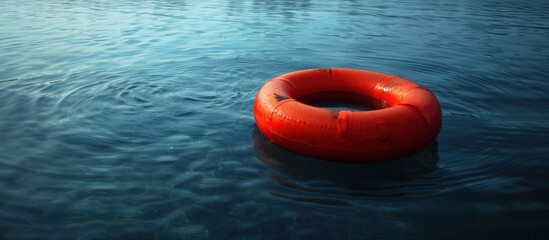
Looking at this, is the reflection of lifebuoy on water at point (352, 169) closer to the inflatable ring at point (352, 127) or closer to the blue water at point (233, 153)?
the blue water at point (233, 153)

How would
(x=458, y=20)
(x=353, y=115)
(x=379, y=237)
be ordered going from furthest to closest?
(x=458, y=20)
(x=353, y=115)
(x=379, y=237)

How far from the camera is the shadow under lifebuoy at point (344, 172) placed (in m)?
3.94

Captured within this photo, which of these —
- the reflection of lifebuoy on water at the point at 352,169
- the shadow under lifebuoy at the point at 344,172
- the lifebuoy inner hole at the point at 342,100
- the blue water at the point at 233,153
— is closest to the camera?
the blue water at the point at 233,153

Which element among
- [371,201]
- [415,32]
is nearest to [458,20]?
[415,32]

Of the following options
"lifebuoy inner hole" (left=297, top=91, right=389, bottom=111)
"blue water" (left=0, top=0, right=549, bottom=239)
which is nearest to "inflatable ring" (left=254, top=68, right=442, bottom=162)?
"blue water" (left=0, top=0, right=549, bottom=239)

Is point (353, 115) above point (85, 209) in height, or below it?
above

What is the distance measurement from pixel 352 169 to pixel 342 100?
1.81 metres

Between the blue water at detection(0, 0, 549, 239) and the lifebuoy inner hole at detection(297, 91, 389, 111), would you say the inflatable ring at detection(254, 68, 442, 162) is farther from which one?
the lifebuoy inner hole at detection(297, 91, 389, 111)

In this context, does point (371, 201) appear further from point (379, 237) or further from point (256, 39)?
point (256, 39)

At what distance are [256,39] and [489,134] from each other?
316 inches

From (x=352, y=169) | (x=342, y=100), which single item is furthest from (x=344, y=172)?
(x=342, y=100)

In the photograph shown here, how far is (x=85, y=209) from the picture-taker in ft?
11.6

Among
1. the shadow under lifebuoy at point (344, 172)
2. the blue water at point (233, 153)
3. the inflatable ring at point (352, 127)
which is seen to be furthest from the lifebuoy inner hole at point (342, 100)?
the shadow under lifebuoy at point (344, 172)

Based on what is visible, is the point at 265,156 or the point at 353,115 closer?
the point at 353,115
